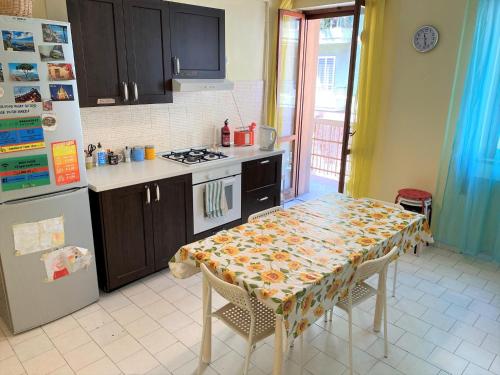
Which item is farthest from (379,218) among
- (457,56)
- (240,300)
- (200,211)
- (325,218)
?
(457,56)

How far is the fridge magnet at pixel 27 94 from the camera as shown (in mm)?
2258

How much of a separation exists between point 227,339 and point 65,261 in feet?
4.06

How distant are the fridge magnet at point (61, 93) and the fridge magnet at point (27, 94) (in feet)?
0.26

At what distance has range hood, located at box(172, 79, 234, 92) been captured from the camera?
10.8 feet

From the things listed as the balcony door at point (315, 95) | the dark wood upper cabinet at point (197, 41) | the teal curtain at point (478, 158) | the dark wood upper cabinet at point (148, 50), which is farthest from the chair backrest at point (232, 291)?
the teal curtain at point (478, 158)

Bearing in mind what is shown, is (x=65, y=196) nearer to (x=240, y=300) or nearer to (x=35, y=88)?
(x=35, y=88)

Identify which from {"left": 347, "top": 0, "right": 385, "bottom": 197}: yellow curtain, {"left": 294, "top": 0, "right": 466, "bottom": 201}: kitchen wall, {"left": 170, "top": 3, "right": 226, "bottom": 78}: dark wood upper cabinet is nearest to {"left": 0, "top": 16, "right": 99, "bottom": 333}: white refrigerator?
{"left": 170, "top": 3, "right": 226, "bottom": 78}: dark wood upper cabinet

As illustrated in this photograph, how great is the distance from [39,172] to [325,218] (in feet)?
6.07

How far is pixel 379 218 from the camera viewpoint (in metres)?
2.56

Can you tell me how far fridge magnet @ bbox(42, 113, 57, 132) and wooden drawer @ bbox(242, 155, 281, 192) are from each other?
1778mm

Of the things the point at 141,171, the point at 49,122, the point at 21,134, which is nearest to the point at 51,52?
the point at 49,122

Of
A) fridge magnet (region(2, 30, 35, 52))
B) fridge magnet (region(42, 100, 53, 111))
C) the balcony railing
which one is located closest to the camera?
fridge magnet (region(2, 30, 35, 52))

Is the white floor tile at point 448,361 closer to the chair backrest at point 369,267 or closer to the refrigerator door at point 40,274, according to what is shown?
the chair backrest at point 369,267

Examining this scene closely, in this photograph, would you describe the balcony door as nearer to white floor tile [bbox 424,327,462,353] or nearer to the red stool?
the red stool
